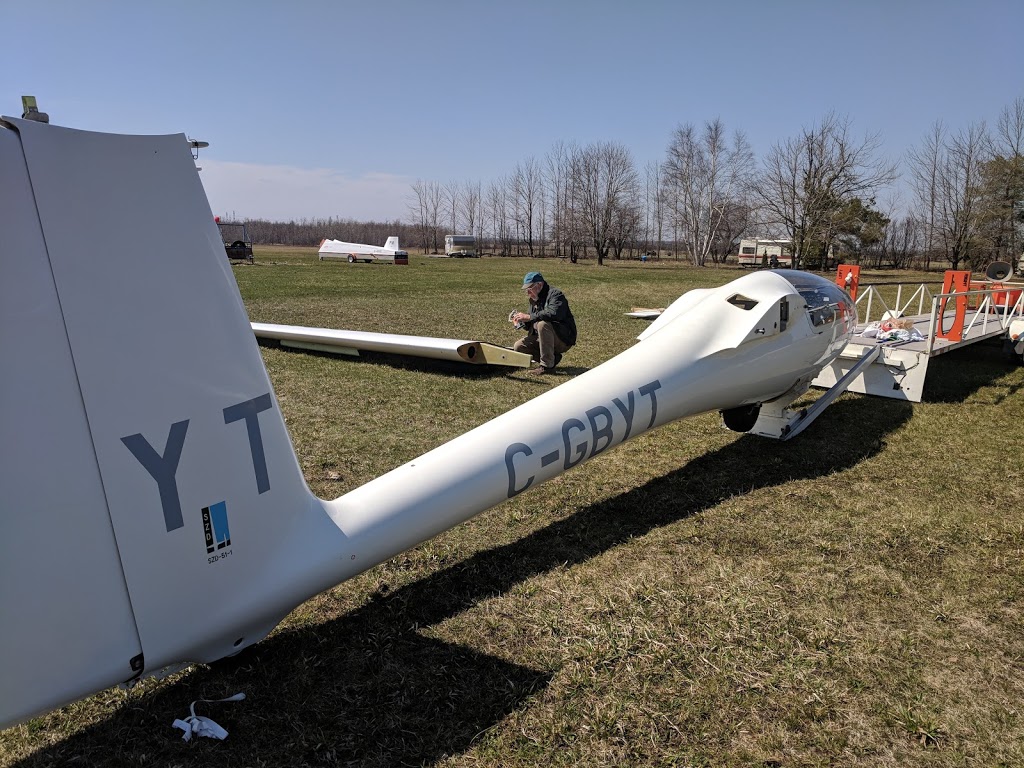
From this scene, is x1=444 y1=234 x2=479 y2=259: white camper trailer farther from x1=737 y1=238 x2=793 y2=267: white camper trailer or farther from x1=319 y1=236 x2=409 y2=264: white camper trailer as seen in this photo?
x1=737 y1=238 x2=793 y2=267: white camper trailer

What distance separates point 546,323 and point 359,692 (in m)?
7.23

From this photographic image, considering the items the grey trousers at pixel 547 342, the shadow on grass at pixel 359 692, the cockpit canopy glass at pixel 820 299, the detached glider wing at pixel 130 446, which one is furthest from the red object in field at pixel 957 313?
the detached glider wing at pixel 130 446

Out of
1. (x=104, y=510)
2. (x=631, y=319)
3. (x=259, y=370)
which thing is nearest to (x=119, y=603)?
(x=104, y=510)

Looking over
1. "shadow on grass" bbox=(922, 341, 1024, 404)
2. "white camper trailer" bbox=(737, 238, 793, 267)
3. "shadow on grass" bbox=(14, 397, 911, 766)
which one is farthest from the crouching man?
"white camper trailer" bbox=(737, 238, 793, 267)

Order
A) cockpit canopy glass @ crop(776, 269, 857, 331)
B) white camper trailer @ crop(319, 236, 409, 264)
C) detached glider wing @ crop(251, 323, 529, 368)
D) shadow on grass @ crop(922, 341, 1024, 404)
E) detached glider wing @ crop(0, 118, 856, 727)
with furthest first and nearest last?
1. white camper trailer @ crop(319, 236, 409, 264)
2. detached glider wing @ crop(251, 323, 529, 368)
3. shadow on grass @ crop(922, 341, 1024, 404)
4. cockpit canopy glass @ crop(776, 269, 857, 331)
5. detached glider wing @ crop(0, 118, 856, 727)

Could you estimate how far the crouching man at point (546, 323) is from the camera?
9.75 meters

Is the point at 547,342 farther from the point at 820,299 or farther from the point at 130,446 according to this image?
the point at 130,446

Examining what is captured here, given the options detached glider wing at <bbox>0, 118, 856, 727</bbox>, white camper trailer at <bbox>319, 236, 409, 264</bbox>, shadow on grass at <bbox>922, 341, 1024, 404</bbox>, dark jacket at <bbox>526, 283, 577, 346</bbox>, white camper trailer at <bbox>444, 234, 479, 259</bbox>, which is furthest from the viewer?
white camper trailer at <bbox>444, 234, 479, 259</bbox>

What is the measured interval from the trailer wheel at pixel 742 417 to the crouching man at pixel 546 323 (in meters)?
3.52

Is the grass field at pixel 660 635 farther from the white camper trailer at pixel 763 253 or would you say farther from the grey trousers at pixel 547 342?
the white camper trailer at pixel 763 253

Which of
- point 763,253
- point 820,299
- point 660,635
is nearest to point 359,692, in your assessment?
point 660,635

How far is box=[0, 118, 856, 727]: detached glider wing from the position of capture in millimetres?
1917

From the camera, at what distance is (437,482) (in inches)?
133

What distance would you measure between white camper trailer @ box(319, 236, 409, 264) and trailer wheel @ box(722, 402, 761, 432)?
44.0 metres
